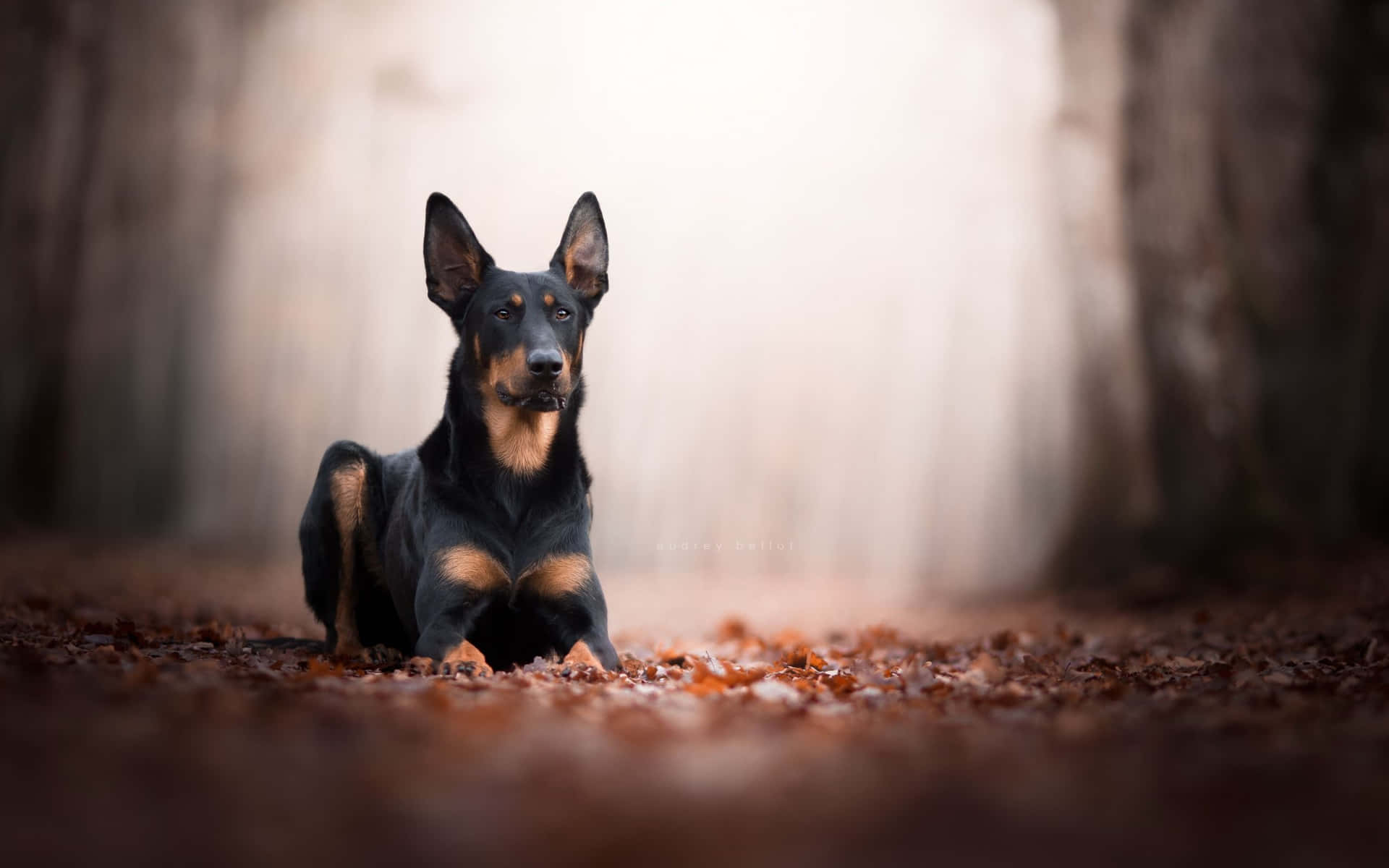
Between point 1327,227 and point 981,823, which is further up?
point 1327,227

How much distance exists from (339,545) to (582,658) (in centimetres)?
187

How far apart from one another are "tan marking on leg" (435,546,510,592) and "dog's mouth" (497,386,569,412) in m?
0.70

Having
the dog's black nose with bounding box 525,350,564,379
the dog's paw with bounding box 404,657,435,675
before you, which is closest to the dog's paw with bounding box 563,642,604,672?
the dog's paw with bounding box 404,657,435,675

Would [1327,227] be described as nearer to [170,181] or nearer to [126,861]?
[126,861]

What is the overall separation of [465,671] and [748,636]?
149 inches

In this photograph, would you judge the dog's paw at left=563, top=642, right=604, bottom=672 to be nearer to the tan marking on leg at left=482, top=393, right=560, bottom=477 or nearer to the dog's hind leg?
the tan marking on leg at left=482, top=393, right=560, bottom=477

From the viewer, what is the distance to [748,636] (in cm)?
748

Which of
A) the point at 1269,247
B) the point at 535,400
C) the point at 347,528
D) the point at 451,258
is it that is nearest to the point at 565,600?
the point at 535,400

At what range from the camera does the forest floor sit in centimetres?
168

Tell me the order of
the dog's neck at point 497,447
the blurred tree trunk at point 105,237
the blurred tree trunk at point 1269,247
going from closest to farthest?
1. the dog's neck at point 497,447
2. the blurred tree trunk at point 1269,247
3. the blurred tree trunk at point 105,237

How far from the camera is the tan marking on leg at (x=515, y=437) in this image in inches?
182

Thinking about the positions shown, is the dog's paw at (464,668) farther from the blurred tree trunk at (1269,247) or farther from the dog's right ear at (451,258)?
the blurred tree trunk at (1269,247)

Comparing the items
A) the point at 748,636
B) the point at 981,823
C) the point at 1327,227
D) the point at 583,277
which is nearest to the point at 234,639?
the point at 583,277

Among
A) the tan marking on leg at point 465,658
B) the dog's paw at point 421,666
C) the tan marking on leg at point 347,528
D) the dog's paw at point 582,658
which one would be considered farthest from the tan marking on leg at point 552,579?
the tan marking on leg at point 347,528
